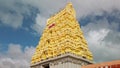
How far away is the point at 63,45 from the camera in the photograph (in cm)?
6519

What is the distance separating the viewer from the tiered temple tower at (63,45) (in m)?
64.1

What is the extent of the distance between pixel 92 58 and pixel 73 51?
27.0 feet

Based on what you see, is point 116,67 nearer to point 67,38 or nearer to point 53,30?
point 67,38

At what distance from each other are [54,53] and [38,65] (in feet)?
22.9

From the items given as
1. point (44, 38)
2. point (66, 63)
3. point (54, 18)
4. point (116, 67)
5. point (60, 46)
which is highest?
point (54, 18)

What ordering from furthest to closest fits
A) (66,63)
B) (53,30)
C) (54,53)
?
1. (53,30)
2. (54,53)
3. (66,63)

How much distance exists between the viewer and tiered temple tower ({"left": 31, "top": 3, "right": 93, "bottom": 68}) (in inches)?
2525

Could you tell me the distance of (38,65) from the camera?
70.9 metres

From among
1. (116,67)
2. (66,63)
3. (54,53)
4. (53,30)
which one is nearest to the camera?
(116,67)

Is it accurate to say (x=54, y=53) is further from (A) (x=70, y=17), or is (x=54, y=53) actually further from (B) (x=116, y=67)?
(B) (x=116, y=67)

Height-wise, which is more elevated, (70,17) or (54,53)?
(70,17)

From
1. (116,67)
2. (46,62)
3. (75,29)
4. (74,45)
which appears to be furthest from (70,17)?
(116,67)

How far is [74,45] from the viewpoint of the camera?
6594cm

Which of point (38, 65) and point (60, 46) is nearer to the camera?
point (60, 46)
